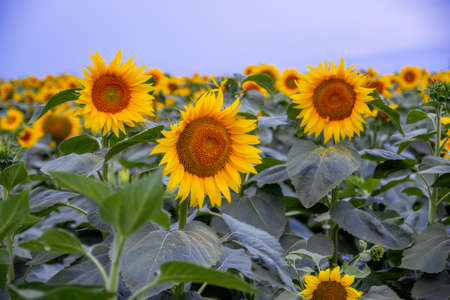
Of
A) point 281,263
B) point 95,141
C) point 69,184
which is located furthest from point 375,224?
point 69,184

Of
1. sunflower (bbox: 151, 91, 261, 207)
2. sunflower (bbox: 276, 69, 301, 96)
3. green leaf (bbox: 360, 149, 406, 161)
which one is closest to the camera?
sunflower (bbox: 151, 91, 261, 207)

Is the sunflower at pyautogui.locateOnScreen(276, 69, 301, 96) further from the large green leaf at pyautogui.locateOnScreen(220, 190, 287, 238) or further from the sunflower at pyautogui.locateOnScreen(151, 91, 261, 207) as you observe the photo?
the sunflower at pyautogui.locateOnScreen(151, 91, 261, 207)

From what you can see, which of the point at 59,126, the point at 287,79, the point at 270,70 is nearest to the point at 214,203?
the point at 287,79

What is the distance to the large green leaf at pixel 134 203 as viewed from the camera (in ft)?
2.08

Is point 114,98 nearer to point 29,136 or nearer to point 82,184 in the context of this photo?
point 82,184

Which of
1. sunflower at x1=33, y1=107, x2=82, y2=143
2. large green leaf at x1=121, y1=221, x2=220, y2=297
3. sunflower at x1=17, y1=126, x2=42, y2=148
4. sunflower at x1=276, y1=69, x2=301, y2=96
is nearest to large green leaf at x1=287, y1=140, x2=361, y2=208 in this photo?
large green leaf at x1=121, y1=221, x2=220, y2=297

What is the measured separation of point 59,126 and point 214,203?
320cm

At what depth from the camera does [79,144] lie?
161cm

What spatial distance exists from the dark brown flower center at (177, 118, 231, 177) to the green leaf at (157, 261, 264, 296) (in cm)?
48

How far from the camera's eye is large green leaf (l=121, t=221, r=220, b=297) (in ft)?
2.89

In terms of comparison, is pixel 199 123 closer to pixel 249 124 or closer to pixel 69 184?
pixel 249 124

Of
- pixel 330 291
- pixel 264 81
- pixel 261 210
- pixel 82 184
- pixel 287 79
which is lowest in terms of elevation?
pixel 330 291

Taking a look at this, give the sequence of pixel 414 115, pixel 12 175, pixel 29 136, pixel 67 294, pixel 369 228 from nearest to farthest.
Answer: pixel 67 294, pixel 12 175, pixel 369 228, pixel 414 115, pixel 29 136

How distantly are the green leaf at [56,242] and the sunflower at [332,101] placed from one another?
104 centimetres
